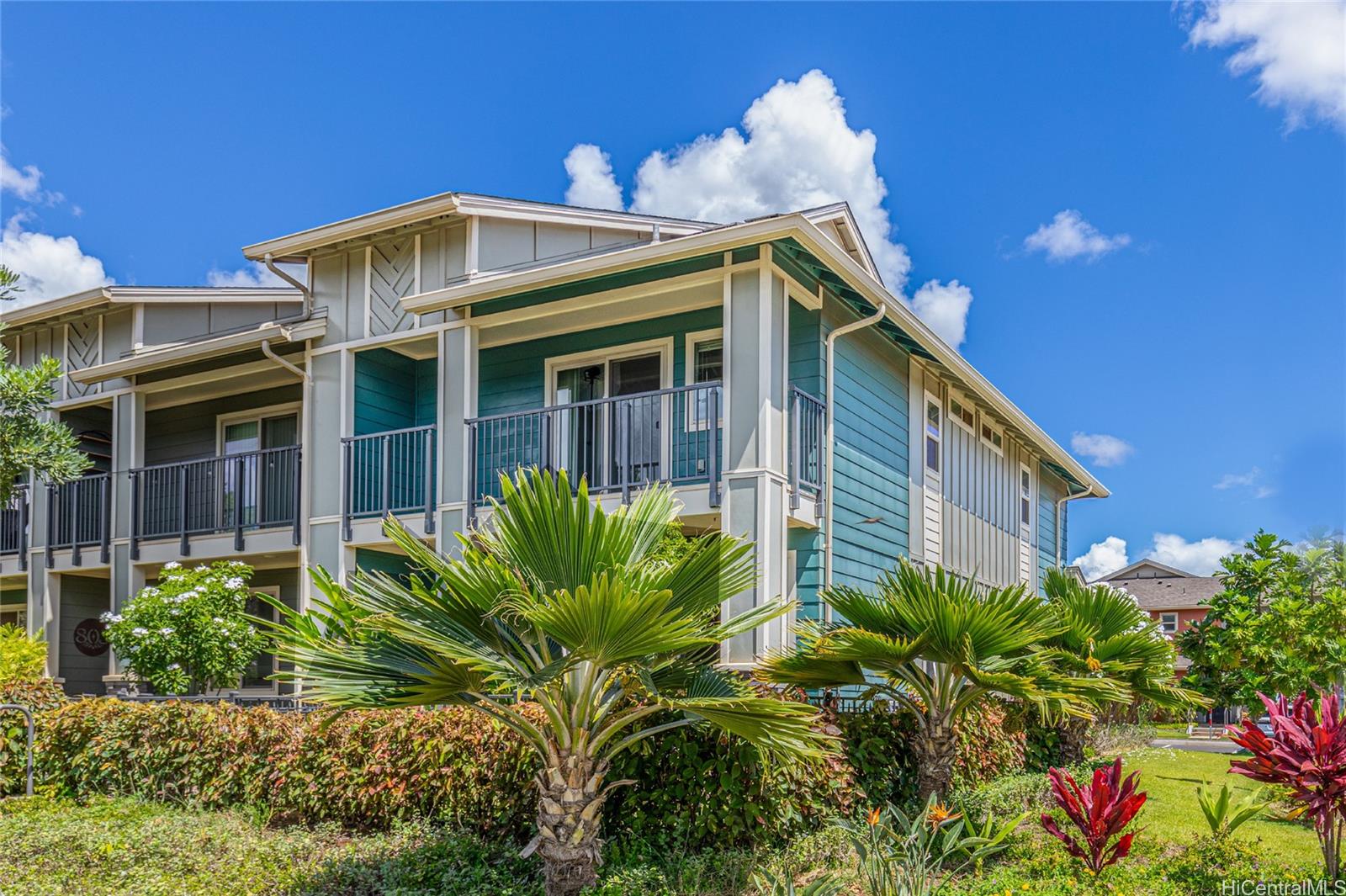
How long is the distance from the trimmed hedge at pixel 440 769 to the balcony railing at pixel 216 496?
12.7 feet

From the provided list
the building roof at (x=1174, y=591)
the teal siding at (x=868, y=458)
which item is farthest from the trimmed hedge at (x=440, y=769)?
the building roof at (x=1174, y=591)

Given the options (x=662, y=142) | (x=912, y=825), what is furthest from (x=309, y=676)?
(x=662, y=142)

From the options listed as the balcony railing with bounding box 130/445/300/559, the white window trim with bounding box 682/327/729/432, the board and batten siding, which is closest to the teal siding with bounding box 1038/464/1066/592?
the board and batten siding

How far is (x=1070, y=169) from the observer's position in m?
16.7

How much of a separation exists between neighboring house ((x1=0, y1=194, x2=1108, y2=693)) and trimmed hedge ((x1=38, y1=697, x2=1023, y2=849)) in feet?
7.34

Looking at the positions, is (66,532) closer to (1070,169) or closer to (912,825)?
(912,825)

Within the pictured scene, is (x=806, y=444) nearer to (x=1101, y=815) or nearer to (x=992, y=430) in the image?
(x=1101, y=815)

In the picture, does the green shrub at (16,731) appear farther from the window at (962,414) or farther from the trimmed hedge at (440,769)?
the window at (962,414)

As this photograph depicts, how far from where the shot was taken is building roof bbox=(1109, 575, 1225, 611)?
165 feet

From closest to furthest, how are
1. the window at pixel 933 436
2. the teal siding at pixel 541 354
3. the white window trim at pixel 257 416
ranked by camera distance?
the teal siding at pixel 541 354 < the window at pixel 933 436 < the white window trim at pixel 257 416

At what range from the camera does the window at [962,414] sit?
17203 mm

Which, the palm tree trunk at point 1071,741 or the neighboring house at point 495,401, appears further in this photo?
the palm tree trunk at point 1071,741

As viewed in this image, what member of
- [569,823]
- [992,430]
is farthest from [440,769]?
[992,430]

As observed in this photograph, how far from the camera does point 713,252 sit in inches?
426
